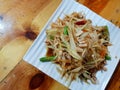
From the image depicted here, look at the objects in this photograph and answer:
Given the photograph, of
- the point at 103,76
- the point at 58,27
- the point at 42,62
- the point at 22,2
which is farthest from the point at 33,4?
the point at 103,76

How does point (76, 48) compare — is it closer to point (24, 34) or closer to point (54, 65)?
point (54, 65)

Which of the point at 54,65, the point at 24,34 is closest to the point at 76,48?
the point at 54,65

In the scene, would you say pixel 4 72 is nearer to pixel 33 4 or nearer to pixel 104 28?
pixel 33 4
